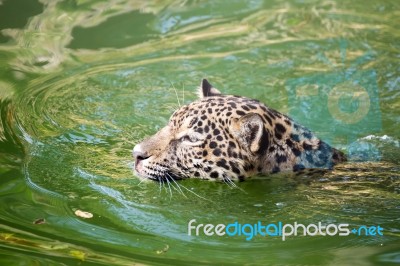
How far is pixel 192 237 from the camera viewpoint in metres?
7.51

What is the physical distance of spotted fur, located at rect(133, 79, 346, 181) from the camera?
846 cm

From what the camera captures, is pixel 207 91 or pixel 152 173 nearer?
pixel 152 173

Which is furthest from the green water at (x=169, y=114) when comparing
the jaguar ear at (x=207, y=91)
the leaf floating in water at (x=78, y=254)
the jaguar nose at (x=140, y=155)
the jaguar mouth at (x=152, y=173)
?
the jaguar ear at (x=207, y=91)

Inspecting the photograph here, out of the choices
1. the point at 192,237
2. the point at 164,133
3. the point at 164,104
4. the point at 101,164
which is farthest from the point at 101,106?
the point at 192,237

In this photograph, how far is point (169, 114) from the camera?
1116cm

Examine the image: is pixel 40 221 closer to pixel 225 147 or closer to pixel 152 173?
pixel 152 173

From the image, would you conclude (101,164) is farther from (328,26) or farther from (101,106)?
(328,26)

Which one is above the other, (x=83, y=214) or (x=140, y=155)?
(x=140, y=155)

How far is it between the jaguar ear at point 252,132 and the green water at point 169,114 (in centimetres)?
45

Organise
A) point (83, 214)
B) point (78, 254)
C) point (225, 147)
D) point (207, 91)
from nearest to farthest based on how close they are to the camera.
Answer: point (78, 254), point (83, 214), point (225, 147), point (207, 91)

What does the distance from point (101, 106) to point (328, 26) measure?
16.6 ft

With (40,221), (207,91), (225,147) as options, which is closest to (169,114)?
(207,91)

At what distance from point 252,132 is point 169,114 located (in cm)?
303

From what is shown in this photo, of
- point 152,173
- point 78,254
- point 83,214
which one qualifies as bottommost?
point 78,254
